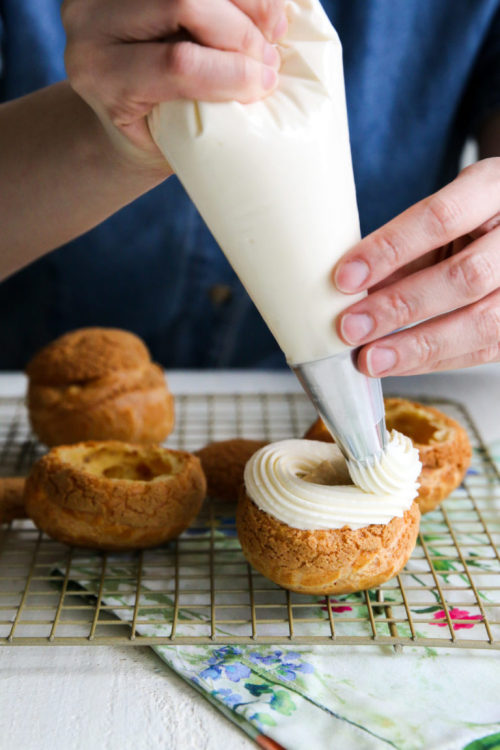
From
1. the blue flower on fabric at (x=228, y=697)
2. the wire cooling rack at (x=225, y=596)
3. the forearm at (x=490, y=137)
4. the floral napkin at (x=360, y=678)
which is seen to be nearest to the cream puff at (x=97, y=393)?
the wire cooling rack at (x=225, y=596)

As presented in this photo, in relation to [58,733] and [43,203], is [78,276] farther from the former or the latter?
[58,733]

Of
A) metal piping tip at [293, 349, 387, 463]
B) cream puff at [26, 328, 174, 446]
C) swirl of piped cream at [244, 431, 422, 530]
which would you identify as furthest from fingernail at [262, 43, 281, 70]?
cream puff at [26, 328, 174, 446]

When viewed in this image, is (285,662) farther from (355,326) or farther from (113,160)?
(113,160)

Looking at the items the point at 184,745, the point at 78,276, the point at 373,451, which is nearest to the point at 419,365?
the point at 373,451

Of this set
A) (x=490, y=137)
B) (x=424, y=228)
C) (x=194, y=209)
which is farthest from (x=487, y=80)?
(x=424, y=228)

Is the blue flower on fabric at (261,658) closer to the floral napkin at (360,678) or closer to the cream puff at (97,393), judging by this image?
the floral napkin at (360,678)

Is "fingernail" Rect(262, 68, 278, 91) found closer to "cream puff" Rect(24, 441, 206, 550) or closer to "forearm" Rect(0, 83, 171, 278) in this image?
"forearm" Rect(0, 83, 171, 278)
